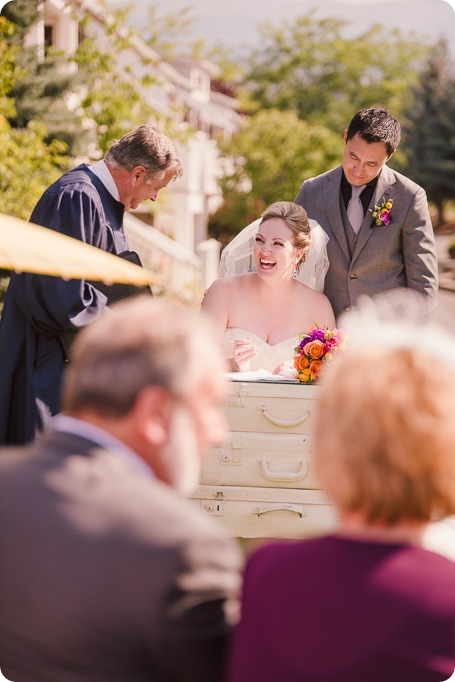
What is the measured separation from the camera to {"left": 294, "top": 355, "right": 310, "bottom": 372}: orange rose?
4809mm

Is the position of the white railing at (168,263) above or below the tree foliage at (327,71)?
below

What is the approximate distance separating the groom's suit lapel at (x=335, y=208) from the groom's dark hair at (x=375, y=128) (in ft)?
1.09

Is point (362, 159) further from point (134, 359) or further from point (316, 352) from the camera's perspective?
point (134, 359)

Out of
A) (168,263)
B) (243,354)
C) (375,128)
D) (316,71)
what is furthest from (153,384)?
(316,71)

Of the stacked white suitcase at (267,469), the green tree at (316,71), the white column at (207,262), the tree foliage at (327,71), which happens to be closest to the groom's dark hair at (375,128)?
the stacked white suitcase at (267,469)

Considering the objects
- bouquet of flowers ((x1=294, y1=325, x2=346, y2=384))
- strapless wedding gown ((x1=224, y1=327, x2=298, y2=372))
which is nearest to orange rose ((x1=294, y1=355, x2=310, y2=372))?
bouquet of flowers ((x1=294, y1=325, x2=346, y2=384))

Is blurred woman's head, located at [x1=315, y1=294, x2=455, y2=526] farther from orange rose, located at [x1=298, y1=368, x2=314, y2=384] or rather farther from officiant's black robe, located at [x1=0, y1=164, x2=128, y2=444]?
orange rose, located at [x1=298, y1=368, x2=314, y2=384]

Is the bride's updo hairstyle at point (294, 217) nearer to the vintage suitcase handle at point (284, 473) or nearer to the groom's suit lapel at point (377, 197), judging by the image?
the groom's suit lapel at point (377, 197)

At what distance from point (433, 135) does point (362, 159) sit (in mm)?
42214

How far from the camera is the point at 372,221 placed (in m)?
5.57

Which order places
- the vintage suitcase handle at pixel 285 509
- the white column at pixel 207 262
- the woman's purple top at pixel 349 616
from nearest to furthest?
the woman's purple top at pixel 349 616 → the vintage suitcase handle at pixel 285 509 → the white column at pixel 207 262

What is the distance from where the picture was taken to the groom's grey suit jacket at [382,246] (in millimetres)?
5570

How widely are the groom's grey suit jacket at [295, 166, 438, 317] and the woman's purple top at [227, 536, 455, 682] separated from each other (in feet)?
12.7

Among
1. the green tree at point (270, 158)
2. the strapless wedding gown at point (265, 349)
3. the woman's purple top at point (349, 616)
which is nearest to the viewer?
the woman's purple top at point (349, 616)
